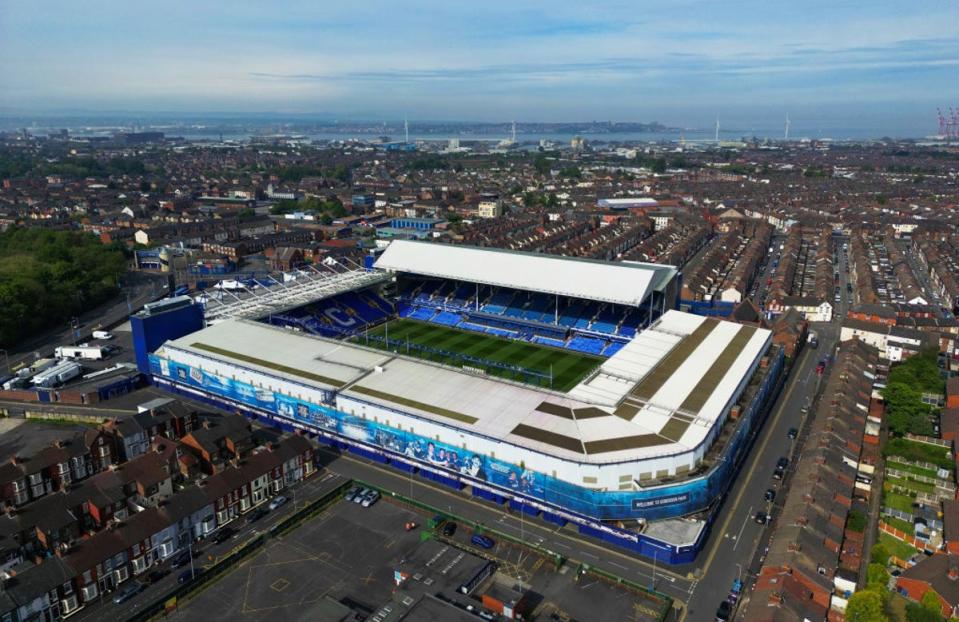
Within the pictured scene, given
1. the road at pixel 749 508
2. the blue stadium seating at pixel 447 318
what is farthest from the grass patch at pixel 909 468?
the blue stadium seating at pixel 447 318

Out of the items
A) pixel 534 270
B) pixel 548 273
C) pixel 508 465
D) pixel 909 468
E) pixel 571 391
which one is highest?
pixel 534 270

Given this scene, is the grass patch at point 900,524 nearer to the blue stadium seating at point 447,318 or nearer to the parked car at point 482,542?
the parked car at point 482,542

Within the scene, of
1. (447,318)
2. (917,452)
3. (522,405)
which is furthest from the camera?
(447,318)

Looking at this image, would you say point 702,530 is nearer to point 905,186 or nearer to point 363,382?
point 363,382

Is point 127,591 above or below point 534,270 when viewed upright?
below

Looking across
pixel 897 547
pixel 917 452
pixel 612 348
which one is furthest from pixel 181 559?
pixel 917 452

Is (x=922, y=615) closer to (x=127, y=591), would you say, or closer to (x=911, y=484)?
(x=911, y=484)
